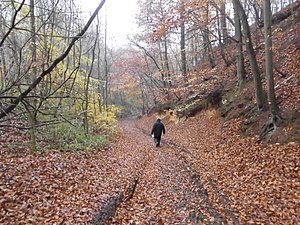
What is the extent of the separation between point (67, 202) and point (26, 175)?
2.08 m

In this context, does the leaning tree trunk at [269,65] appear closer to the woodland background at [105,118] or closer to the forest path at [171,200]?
the woodland background at [105,118]

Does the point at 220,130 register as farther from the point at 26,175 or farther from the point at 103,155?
the point at 26,175

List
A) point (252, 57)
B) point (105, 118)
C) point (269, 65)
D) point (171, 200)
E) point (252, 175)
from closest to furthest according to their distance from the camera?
point (171, 200) < point (252, 175) < point (269, 65) < point (252, 57) < point (105, 118)

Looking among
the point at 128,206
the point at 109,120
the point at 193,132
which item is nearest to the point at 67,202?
the point at 128,206

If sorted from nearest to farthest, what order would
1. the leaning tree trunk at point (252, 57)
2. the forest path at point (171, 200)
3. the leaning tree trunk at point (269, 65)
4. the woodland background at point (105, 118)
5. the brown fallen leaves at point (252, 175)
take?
the woodland background at point (105, 118) < the brown fallen leaves at point (252, 175) < the forest path at point (171, 200) < the leaning tree trunk at point (269, 65) < the leaning tree trunk at point (252, 57)

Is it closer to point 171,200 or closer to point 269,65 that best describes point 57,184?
point 171,200

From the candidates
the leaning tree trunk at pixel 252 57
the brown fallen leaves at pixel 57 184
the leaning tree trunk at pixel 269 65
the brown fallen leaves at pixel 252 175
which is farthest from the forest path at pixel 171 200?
the leaning tree trunk at pixel 252 57

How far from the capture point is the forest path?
22.3ft

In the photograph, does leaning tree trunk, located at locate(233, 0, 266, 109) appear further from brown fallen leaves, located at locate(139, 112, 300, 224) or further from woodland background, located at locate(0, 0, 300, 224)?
brown fallen leaves, located at locate(139, 112, 300, 224)

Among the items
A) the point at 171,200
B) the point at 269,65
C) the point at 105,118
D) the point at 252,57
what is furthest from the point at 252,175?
the point at 105,118

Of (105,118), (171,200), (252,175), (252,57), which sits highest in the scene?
(252,57)

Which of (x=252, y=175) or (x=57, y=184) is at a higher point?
(x=57, y=184)

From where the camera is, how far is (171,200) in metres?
8.03

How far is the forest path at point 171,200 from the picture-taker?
268 inches
